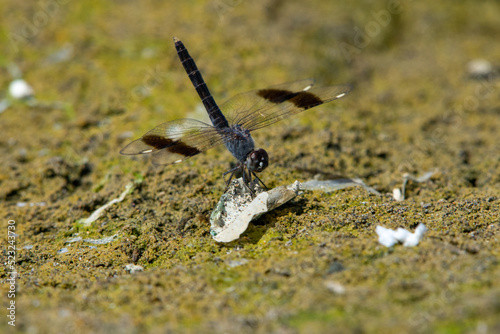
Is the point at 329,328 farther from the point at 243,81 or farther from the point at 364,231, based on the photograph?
the point at 243,81

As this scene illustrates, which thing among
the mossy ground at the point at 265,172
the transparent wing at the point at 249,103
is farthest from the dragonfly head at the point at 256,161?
the transparent wing at the point at 249,103

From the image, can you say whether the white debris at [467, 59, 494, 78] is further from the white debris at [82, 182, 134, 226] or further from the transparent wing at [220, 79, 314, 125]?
the white debris at [82, 182, 134, 226]

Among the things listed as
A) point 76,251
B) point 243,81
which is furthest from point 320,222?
point 243,81

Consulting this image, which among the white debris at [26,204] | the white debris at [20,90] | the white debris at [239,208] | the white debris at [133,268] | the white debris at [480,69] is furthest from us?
the white debris at [480,69]

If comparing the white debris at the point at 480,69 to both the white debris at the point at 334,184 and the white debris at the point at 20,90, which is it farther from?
the white debris at the point at 20,90

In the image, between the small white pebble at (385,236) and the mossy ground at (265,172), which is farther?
the small white pebble at (385,236)

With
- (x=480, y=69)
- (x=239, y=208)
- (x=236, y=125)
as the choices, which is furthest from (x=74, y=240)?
(x=480, y=69)

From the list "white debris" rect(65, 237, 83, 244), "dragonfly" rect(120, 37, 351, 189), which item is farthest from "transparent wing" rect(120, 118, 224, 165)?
"white debris" rect(65, 237, 83, 244)
